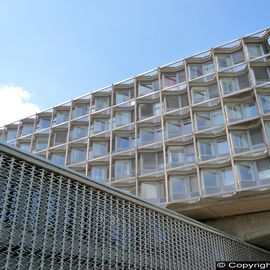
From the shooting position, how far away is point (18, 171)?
18.0 feet

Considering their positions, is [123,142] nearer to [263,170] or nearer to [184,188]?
[184,188]

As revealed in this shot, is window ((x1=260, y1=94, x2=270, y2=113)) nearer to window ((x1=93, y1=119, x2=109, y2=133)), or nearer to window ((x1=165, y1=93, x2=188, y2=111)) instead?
window ((x1=165, y1=93, x2=188, y2=111))

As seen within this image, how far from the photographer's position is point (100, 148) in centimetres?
2188

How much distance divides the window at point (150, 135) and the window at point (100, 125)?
271 cm

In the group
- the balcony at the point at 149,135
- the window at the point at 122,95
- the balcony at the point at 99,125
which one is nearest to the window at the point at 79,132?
the balcony at the point at 99,125

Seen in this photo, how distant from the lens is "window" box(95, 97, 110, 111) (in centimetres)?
2330

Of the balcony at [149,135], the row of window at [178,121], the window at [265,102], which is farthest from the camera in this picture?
the balcony at [149,135]

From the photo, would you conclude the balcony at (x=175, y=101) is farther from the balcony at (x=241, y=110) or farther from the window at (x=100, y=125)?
the window at (x=100, y=125)

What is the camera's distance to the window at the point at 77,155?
22.3 meters

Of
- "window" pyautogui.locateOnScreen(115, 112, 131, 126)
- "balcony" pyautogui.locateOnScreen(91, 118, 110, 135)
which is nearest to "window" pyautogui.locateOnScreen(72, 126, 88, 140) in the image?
"balcony" pyautogui.locateOnScreen(91, 118, 110, 135)

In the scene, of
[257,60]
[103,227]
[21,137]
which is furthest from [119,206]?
[21,137]

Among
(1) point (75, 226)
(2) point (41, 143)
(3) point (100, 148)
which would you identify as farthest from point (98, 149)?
(1) point (75, 226)

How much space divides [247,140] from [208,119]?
258 cm

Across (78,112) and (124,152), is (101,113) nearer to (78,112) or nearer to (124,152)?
(78,112)
